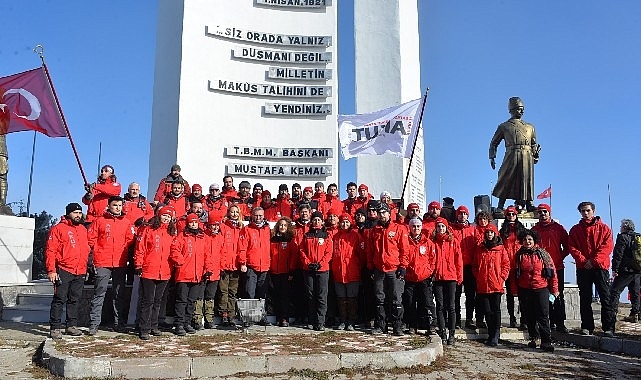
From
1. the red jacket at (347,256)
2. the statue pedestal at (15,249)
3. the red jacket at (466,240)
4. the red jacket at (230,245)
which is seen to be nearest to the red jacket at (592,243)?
the red jacket at (466,240)

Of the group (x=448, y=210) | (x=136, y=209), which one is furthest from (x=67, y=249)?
(x=448, y=210)

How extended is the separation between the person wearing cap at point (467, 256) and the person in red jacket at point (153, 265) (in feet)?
14.1

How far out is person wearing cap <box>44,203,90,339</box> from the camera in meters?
7.73

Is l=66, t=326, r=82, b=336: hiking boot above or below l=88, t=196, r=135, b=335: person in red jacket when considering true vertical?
below

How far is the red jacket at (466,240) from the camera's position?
28.7ft

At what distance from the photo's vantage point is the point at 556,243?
890 centimetres

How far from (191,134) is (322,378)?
908 cm

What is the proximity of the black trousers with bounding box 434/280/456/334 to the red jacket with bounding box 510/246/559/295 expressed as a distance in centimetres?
103

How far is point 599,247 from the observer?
848 cm

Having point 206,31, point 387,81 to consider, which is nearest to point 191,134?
point 206,31

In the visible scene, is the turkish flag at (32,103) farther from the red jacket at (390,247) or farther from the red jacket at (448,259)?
the red jacket at (448,259)

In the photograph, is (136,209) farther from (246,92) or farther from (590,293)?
(590,293)

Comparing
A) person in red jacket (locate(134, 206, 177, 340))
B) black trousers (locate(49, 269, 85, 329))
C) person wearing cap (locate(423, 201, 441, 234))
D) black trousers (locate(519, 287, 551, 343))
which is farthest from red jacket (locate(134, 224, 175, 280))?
black trousers (locate(519, 287, 551, 343))

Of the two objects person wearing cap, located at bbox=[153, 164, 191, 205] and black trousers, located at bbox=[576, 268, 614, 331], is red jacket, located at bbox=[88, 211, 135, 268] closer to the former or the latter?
person wearing cap, located at bbox=[153, 164, 191, 205]
